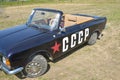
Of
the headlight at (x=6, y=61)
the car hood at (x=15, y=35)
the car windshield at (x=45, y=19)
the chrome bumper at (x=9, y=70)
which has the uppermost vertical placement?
the car windshield at (x=45, y=19)

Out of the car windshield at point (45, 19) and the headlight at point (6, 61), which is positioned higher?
the car windshield at point (45, 19)

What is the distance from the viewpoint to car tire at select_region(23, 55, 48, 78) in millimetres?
4914

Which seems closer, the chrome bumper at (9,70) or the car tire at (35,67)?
the chrome bumper at (9,70)

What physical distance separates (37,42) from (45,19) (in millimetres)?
1084

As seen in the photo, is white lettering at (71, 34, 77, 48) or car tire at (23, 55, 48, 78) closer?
car tire at (23, 55, 48, 78)

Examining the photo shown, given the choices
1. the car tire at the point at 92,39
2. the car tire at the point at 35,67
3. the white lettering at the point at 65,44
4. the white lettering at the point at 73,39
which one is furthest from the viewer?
the car tire at the point at 92,39

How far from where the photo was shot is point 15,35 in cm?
532

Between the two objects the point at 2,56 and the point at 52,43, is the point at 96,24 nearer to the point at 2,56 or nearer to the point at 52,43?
the point at 52,43

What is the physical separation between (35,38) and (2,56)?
1.01m

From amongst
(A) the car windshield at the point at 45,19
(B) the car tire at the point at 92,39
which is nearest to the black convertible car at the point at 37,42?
(A) the car windshield at the point at 45,19

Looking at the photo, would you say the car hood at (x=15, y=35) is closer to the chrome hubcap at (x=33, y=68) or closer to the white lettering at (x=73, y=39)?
the chrome hubcap at (x=33, y=68)

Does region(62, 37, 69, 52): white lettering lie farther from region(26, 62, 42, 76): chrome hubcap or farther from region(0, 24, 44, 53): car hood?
region(26, 62, 42, 76): chrome hubcap

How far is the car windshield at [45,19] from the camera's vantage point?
5566 millimetres

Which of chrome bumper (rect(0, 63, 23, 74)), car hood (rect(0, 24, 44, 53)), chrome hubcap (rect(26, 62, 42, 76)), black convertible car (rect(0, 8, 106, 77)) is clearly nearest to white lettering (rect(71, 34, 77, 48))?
black convertible car (rect(0, 8, 106, 77))
